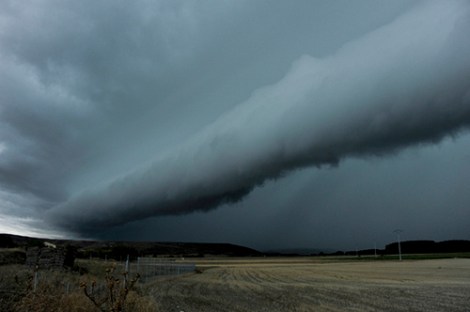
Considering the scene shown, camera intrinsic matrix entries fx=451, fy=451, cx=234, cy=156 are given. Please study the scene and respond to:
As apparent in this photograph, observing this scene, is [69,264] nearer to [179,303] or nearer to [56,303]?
[179,303]

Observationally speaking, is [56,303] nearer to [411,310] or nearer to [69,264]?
[411,310]

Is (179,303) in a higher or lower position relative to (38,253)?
lower

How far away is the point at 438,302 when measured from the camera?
91.1ft

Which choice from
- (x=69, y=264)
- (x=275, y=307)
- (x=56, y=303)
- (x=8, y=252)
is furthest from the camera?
(x=8, y=252)

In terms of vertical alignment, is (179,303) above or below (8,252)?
below

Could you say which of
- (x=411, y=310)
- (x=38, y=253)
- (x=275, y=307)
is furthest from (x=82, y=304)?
(x=38, y=253)

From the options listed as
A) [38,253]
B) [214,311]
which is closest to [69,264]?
[38,253]

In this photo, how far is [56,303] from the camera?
11305mm

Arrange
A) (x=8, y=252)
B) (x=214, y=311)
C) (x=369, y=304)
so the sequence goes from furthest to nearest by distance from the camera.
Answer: (x=8, y=252) < (x=369, y=304) < (x=214, y=311)

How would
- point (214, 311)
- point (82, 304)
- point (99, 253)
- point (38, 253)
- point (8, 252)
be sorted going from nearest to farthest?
point (82, 304)
point (214, 311)
point (38, 253)
point (8, 252)
point (99, 253)

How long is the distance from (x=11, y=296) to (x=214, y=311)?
11963mm

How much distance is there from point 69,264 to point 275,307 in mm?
23706

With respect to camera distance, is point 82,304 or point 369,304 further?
point 369,304

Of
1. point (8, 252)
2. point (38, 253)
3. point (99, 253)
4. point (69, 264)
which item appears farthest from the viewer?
point (99, 253)
